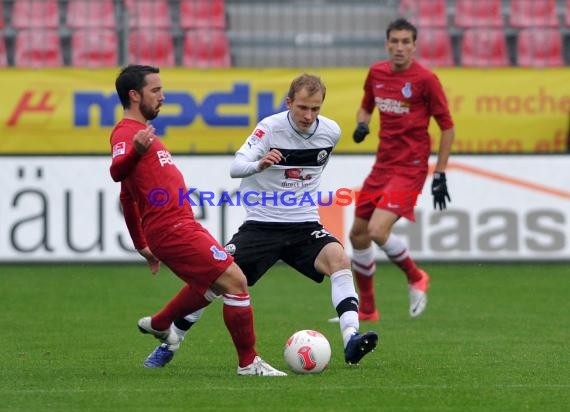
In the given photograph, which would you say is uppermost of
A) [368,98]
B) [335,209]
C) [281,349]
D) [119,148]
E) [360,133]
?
[119,148]

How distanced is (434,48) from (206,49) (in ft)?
10.9

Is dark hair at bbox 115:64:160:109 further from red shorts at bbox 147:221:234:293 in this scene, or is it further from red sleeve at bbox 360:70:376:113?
red sleeve at bbox 360:70:376:113

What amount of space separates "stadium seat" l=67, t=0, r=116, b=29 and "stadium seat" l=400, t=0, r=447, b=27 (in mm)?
4287

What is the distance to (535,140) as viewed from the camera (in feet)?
57.2

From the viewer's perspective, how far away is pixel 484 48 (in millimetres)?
18875

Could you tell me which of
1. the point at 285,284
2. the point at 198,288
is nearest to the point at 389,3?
the point at 285,284

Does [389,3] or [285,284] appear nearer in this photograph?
[285,284]

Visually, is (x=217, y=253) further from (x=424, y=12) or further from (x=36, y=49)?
(x=424, y=12)

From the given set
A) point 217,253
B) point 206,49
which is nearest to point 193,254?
point 217,253

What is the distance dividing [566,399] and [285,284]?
25.9ft

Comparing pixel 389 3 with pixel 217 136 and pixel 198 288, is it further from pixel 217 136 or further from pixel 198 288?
pixel 198 288

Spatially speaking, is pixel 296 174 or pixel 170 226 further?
pixel 296 174

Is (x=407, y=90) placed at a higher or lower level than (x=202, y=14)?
lower

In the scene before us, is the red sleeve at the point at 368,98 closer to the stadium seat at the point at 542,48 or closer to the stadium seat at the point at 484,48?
the stadium seat at the point at 484,48
